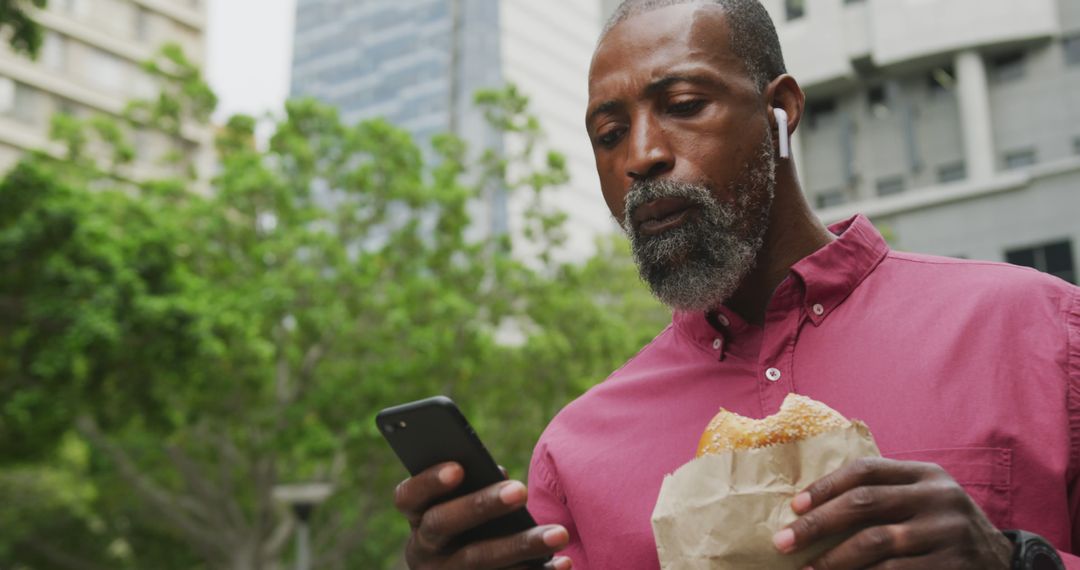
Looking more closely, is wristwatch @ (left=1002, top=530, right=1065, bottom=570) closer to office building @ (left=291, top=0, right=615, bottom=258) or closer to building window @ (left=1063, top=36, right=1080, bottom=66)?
building window @ (left=1063, top=36, right=1080, bottom=66)

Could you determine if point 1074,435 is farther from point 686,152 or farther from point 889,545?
point 686,152

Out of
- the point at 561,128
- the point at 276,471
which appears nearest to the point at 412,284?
the point at 276,471

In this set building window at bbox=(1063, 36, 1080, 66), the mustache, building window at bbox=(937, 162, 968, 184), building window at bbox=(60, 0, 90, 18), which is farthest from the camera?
building window at bbox=(60, 0, 90, 18)

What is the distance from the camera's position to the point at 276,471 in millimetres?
20203

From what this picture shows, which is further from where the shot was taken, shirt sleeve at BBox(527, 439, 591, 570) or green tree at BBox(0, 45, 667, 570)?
green tree at BBox(0, 45, 667, 570)

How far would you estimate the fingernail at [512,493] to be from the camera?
166cm

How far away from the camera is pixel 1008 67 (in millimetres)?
29188

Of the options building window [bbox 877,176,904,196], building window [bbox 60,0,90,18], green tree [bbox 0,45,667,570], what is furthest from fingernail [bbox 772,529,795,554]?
building window [bbox 60,0,90,18]

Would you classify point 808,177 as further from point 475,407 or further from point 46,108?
point 46,108

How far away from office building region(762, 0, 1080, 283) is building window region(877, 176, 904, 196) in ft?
0.09

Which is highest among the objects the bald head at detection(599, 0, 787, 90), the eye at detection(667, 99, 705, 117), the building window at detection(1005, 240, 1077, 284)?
the building window at detection(1005, 240, 1077, 284)

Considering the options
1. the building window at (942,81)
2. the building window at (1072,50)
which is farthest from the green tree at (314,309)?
the building window at (1072,50)

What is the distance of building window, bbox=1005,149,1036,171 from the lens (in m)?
28.5

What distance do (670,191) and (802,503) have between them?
79 centimetres
